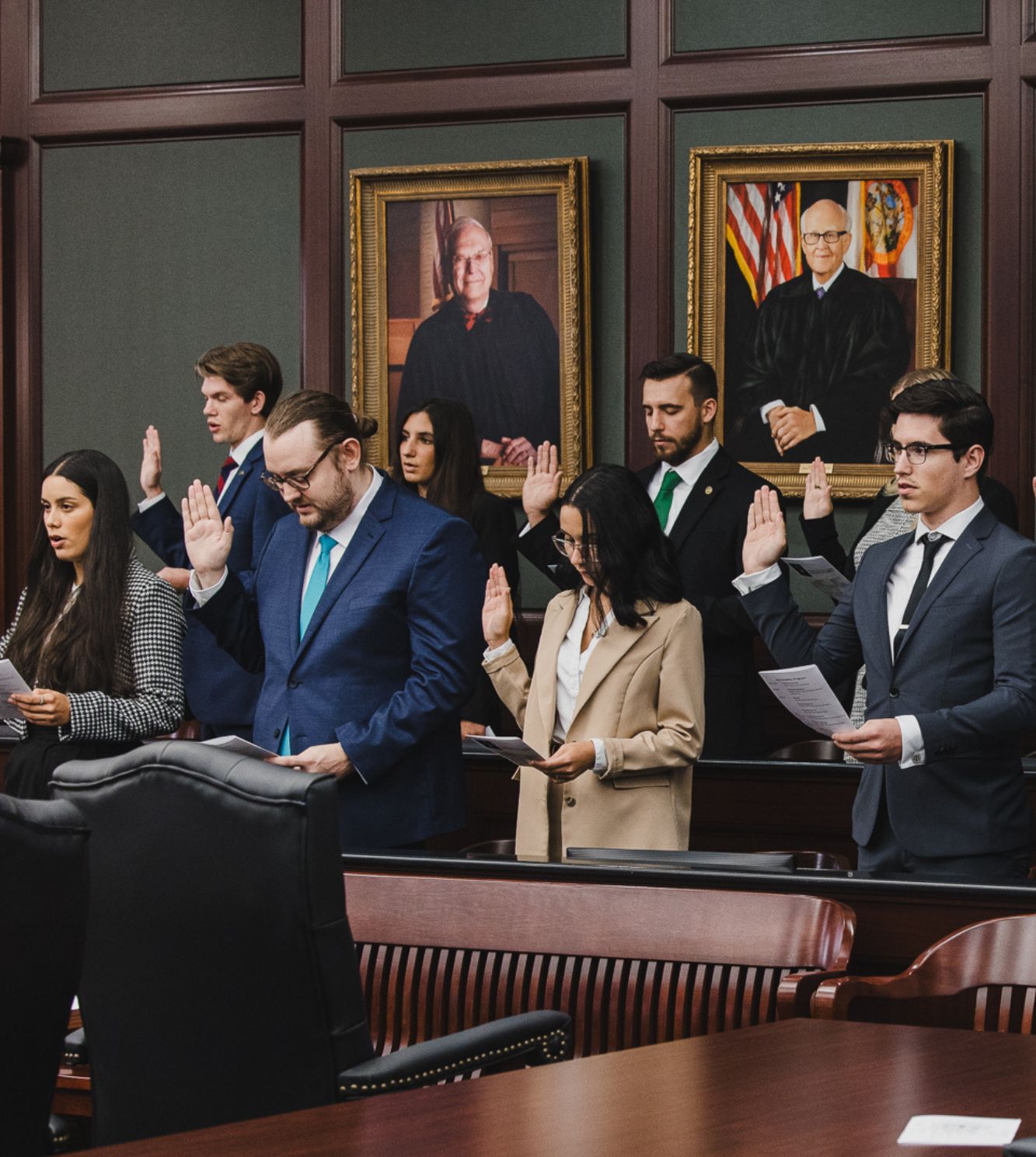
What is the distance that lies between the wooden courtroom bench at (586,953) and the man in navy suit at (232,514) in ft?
4.69

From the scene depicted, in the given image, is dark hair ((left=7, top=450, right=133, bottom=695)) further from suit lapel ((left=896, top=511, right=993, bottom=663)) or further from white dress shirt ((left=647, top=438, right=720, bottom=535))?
suit lapel ((left=896, top=511, right=993, bottom=663))

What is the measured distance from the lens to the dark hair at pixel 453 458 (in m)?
5.38

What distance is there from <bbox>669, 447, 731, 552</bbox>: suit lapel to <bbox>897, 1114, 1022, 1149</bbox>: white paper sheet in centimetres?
336

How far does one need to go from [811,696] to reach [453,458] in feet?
7.20

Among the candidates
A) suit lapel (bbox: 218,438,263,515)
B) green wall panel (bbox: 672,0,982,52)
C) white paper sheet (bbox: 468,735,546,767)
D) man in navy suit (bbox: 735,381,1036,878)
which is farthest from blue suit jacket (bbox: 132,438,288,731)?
green wall panel (bbox: 672,0,982,52)

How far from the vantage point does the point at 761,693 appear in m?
6.30

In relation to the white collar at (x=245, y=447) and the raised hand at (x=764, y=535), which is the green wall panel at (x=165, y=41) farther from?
the raised hand at (x=764, y=535)

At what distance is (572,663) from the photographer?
3949mm

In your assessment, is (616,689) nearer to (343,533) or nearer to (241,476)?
(343,533)

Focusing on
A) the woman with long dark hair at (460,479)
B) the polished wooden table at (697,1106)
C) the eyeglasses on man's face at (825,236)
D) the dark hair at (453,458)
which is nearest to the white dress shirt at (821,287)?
the eyeglasses on man's face at (825,236)

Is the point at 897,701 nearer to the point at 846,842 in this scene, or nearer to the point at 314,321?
the point at 846,842

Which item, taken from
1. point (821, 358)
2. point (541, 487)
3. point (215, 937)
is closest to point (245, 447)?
point (541, 487)

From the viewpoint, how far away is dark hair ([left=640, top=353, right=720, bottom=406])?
5.23 meters

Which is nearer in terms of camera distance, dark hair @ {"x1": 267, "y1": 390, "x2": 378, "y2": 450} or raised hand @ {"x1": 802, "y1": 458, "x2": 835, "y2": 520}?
dark hair @ {"x1": 267, "y1": 390, "x2": 378, "y2": 450}
